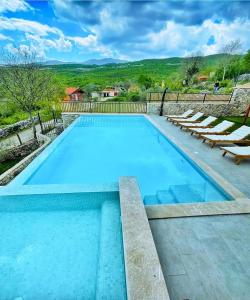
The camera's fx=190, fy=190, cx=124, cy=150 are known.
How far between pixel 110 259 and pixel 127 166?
329 centimetres

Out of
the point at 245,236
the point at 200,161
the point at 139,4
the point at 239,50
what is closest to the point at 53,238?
the point at 245,236

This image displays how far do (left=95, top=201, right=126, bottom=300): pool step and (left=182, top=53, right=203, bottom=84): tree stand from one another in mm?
42539

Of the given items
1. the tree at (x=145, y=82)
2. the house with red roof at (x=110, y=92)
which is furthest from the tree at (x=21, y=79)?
the house with red roof at (x=110, y=92)

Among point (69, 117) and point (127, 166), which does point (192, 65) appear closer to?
point (69, 117)

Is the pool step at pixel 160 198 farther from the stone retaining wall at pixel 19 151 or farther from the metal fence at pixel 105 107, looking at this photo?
the metal fence at pixel 105 107

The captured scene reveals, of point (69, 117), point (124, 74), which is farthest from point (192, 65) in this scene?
point (69, 117)

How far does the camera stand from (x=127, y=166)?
548cm

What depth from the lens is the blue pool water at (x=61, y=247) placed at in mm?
2123

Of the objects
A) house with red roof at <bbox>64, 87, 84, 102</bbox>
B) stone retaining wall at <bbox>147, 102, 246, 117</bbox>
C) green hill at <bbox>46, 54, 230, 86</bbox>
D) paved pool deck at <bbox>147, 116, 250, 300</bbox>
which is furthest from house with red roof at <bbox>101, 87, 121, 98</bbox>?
paved pool deck at <bbox>147, 116, 250, 300</bbox>

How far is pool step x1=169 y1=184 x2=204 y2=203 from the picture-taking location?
3711 mm

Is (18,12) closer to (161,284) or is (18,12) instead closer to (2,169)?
(2,169)

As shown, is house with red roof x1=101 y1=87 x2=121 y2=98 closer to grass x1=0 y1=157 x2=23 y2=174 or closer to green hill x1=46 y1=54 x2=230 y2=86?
green hill x1=46 y1=54 x2=230 y2=86

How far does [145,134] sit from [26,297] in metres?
7.39

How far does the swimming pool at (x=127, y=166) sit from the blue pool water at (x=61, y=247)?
0.83m
